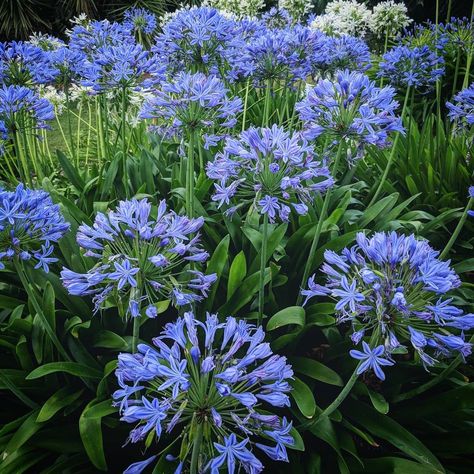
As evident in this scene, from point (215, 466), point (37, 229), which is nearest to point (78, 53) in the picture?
point (37, 229)

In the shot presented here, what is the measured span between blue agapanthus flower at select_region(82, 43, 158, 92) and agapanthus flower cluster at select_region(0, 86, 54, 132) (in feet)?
0.99

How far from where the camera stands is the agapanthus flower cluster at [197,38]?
2998 mm

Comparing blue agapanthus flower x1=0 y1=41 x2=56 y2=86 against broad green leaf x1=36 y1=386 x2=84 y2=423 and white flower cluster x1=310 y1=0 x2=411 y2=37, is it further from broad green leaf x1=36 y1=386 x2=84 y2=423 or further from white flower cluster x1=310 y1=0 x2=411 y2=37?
white flower cluster x1=310 y1=0 x2=411 y2=37

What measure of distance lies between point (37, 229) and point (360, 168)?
136 inches

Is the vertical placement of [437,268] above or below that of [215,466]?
above

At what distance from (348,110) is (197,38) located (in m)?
1.16

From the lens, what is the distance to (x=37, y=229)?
1.96m

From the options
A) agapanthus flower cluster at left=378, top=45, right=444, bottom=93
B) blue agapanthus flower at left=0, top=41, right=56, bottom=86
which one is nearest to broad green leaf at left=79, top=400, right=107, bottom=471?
blue agapanthus flower at left=0, top=41, right=56, bottom=86

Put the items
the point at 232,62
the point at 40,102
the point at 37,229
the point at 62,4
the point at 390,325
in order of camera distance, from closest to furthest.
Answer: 1. the point at 390,325
2. the point at 37,229
3. the point at 40,102
4. the point at 232,62
5. the point at 62,4

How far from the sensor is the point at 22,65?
3.31 m

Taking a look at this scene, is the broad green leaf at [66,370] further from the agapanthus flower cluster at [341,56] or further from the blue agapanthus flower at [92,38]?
the agapanthus flower cluster at [341,56]

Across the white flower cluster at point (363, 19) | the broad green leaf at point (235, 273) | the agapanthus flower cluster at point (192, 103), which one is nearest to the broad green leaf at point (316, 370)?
the broad green leaf at point (235, 273)

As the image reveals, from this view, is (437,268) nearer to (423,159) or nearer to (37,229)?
(37,229)

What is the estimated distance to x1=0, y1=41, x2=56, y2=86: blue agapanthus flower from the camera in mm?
3252
